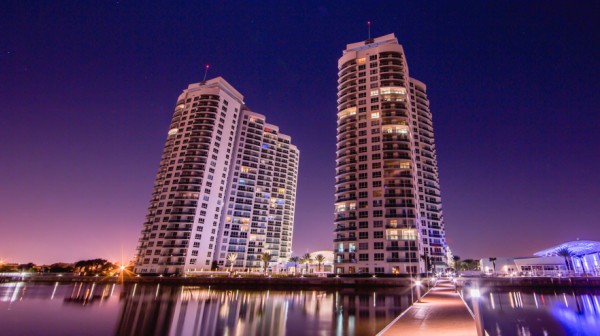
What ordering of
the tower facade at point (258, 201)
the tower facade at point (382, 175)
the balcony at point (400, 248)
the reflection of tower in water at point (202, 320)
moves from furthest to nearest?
1. the tower facade at point (258, 201)
2. the tower facade at point (382, 175)
3. the balcony at point (400, 248)
4. the reflection of tower in water at point (202, 320)

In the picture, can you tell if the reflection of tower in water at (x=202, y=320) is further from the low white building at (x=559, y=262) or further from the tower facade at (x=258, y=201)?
Answer: the low white building at (x=559, y=262)

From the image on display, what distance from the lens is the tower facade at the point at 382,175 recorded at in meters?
106

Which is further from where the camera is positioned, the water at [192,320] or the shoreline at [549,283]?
the shoreline at [549,283]

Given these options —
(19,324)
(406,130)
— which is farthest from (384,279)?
(19,324)

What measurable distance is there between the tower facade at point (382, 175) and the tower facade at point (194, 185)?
5659cm

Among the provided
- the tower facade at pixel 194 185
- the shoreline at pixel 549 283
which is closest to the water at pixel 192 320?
the shoreline at pixel 549 283

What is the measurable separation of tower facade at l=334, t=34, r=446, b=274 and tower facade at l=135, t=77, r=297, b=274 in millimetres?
56592

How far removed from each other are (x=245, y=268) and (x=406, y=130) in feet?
308

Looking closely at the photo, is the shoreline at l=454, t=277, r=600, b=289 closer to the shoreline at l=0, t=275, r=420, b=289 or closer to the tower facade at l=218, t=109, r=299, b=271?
the shoreline at l=0, t=275, r=420, b=289

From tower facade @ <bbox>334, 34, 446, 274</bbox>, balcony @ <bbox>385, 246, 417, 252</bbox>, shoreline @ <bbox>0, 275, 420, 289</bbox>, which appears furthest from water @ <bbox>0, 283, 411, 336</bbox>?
tower facade @ <bbox>334, 34, 446, 274</bbox>

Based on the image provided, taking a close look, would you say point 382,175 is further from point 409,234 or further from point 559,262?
point 559,262

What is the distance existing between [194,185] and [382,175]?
76859 millimetres

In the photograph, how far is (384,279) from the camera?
9119 cm

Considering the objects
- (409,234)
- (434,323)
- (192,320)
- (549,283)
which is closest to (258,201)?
(409,234)
